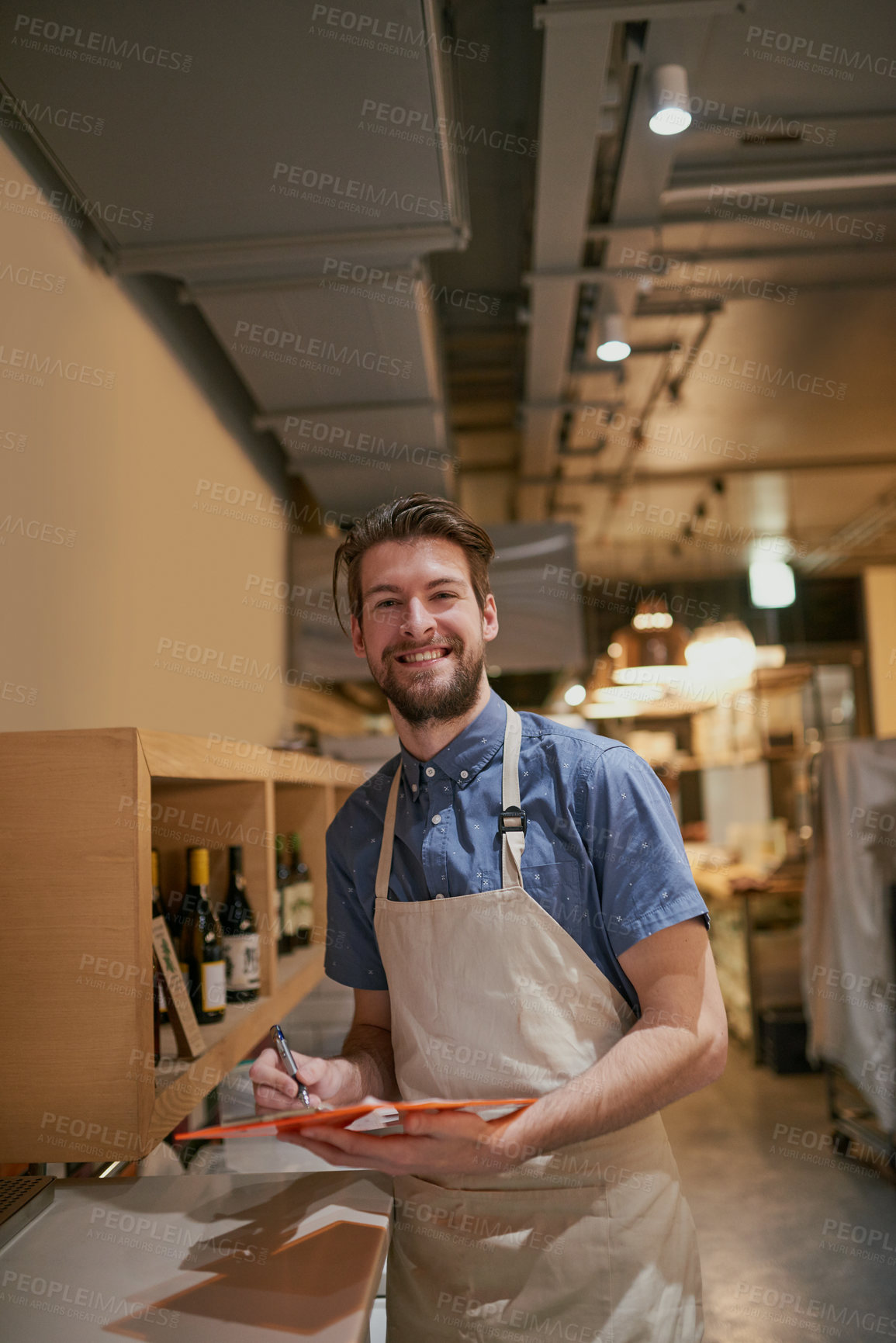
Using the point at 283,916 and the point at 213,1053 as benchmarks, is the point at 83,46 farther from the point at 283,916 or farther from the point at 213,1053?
the point at 283,916

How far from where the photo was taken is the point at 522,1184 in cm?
140

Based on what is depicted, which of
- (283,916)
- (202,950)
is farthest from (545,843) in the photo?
(283,916)

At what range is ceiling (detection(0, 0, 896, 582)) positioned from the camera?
2.06 m

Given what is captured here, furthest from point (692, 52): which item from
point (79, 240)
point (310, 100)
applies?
point (79, 240)

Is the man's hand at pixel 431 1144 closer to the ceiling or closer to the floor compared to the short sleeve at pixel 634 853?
closer to the floor

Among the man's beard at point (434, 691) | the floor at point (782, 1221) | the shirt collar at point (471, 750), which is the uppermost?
the man's beard at point (434, 691)

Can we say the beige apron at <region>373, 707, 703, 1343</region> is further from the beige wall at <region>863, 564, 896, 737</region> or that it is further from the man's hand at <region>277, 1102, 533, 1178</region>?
the beige wall at <region>863, 564, 896, 737</region>

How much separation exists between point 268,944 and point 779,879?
4.55m

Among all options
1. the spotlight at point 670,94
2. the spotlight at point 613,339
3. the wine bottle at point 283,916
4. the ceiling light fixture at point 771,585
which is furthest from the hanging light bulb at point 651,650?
the spotlight at point 670,94

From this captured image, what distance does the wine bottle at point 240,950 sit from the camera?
82.6 inches

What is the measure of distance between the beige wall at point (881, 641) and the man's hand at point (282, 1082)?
8.58m

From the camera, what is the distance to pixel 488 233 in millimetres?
3756

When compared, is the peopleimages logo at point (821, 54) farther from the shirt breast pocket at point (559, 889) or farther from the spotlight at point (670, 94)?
the shirt breast pocket at point (559, 889)

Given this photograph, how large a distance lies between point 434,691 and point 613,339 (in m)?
2.52
